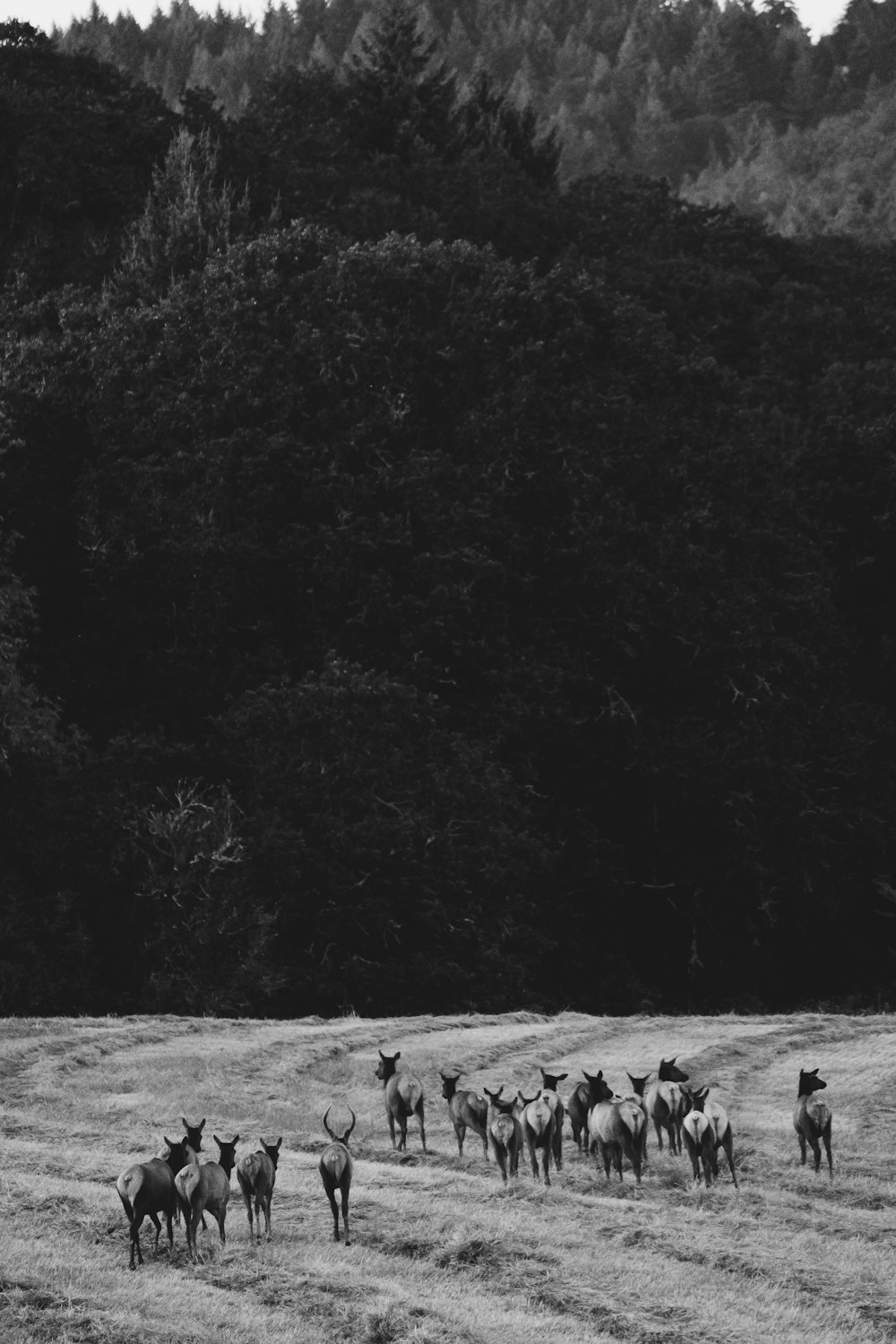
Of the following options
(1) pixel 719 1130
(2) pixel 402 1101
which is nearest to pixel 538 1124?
(1) pixel 719 1130

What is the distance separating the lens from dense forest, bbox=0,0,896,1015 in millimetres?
40906

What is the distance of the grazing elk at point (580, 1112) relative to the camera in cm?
2078

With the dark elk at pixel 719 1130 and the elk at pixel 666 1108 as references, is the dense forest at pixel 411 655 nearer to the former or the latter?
the elk at pixel 666 1108

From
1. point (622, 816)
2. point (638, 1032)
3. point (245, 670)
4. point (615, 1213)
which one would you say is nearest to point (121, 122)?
point (245, 670)

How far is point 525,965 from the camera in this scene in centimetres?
4209

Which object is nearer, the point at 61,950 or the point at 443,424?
the point at 61,950

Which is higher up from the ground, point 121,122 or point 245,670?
point 121,122

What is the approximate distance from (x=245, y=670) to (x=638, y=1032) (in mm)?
19360

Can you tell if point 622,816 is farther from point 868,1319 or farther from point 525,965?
point 868,1319

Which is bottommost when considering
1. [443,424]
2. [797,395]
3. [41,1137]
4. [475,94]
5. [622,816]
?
[41,1137]

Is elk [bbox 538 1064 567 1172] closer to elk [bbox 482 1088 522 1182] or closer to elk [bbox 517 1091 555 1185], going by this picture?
elk [bbox 517 1091 555 1185]

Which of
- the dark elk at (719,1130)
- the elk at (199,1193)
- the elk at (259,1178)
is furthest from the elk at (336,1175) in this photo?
the dark elk at (719,1130)

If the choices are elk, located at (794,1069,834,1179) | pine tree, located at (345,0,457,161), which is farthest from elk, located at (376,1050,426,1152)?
pine tree, located at (345,0,457,161)

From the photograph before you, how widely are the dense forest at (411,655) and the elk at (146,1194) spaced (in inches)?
930
